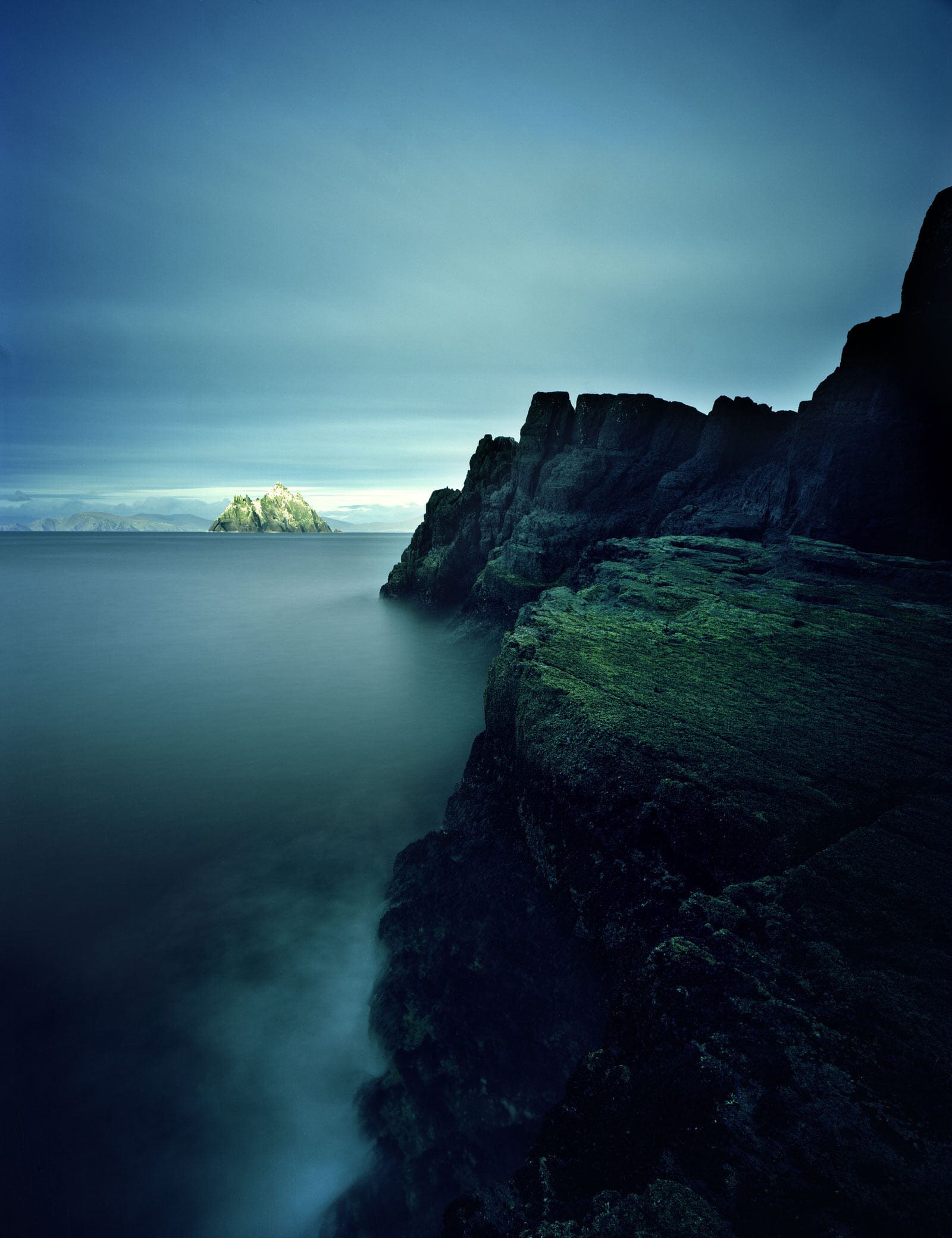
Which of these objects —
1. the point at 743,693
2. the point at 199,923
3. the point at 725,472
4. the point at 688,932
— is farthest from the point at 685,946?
the point at 725,472

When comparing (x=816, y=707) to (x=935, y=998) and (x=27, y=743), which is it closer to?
(x=935, y=998)

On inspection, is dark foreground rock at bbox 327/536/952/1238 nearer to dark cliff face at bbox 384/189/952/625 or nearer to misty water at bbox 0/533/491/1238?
misty water at bbox 0/533/491/1238

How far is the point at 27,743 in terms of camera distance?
55.0 feet

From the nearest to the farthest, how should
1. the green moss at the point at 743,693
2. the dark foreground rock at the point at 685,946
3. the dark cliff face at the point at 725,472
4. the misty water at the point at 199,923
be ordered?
the dark foreground rock at the point at 685,946
the green moss at the point at 743,693
the misty water at the point at 199,923
the dark cliff face at the point at 725,472

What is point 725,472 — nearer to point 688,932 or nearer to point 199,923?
point 688,932

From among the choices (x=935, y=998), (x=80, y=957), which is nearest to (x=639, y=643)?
(x=935, y=998)

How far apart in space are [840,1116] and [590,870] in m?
3.41

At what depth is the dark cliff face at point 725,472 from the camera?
17359mm

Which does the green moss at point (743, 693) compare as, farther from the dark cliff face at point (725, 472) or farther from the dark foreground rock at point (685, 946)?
the dark cliff face at point (725, 472)

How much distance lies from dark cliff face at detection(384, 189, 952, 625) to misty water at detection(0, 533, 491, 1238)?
10.2m

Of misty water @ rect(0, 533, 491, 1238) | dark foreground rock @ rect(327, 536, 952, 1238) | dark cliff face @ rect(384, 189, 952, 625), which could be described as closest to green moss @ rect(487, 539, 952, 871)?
dark foreground rock @ rect(327, 536, 952, 1238)

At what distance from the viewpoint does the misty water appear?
648 cm

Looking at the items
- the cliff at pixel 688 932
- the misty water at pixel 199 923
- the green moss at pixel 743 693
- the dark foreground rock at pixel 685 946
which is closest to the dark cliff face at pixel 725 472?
the cliff at pixel 688 932

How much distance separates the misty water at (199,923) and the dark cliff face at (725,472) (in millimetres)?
10169
